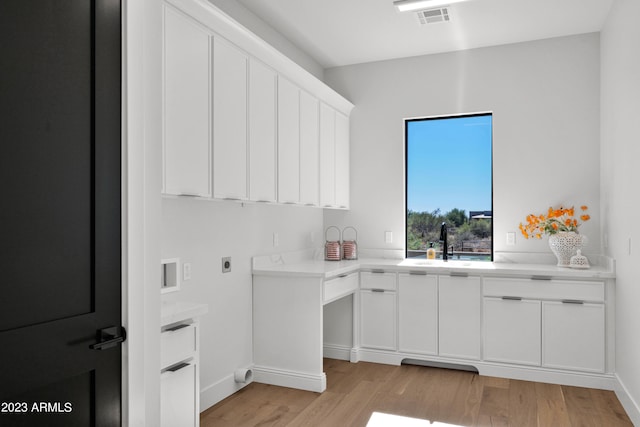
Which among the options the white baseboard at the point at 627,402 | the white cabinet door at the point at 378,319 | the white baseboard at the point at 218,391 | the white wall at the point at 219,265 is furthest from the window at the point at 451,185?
the white baseboard at the point at 218,391

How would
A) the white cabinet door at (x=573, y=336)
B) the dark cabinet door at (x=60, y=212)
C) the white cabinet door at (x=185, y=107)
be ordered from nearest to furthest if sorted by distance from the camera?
the dark cabinet door at (x=60, y=212)
the white cabinet door at (x=185, y=107)
the white cabinet door at (x=573, y=336)

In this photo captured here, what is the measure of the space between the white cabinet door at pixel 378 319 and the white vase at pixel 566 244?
140 cm

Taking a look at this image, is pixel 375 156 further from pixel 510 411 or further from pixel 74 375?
pixel 74 375

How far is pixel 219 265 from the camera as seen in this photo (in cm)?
328

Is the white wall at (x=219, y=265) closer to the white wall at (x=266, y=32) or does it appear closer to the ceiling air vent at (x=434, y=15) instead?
the white wall at (x=266, y=32)

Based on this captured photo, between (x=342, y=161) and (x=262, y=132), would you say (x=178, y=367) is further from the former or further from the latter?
(x=342, y=161)

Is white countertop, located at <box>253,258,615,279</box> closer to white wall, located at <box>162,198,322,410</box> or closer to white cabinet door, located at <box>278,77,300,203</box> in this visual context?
white wall, located at <box>162,198,322,410</box>

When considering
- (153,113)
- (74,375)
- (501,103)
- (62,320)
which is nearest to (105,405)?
(74,375)

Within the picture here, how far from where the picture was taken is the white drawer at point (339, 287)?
11.8 feet

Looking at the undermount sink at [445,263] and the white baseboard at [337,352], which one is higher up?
the undermount sink at [445,263]

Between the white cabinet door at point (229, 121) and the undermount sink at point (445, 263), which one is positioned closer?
the white cabinet door at point (229, 121)

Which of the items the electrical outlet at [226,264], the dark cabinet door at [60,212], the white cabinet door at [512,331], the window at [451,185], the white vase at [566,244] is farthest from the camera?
the window at [451,185]

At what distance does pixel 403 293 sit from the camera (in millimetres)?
4164

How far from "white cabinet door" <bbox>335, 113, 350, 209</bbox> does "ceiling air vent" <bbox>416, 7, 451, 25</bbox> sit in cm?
122
